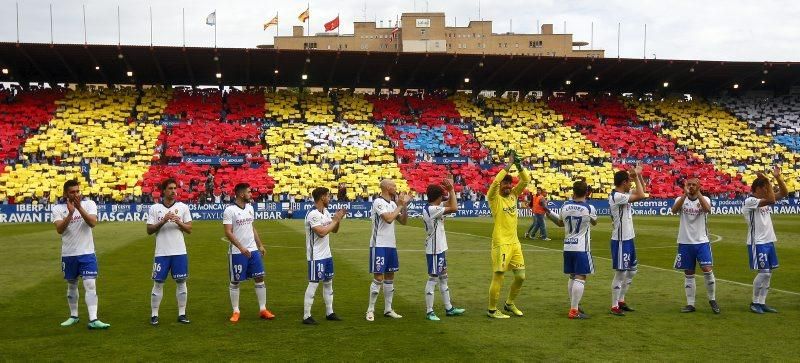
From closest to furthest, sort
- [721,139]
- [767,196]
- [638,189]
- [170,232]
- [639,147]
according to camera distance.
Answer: [170,232] < [638,189] < [767,196] < [639,147] < [721,139]

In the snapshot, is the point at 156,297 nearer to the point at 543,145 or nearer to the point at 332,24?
the point at 543,145

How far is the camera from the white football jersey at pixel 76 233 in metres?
11.0

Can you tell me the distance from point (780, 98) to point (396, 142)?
3503 centimetres

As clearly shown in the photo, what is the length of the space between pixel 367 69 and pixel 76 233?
4234 centimetres

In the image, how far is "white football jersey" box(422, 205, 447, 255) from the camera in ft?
37.7

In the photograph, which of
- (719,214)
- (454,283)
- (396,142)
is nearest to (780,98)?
(719,214)

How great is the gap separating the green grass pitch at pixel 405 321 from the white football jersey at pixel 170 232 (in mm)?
1170

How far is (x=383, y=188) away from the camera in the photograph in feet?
37.5

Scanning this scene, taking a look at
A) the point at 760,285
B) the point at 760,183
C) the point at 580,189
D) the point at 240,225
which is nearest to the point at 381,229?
the point at 240,225

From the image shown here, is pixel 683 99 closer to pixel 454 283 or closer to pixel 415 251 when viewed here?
pixel 415 251

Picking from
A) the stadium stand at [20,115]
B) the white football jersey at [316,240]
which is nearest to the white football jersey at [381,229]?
the white football jersey at [316,240]

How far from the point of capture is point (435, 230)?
455 inches

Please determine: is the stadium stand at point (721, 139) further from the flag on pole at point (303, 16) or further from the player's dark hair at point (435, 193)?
the player's dark hair at point (435, 193)

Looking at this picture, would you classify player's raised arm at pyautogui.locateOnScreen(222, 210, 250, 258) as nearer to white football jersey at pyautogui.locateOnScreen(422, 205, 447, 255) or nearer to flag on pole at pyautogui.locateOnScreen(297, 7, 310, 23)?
white football jersey at pyautogui.locateOnScreen(422, 205, 447, 255)
